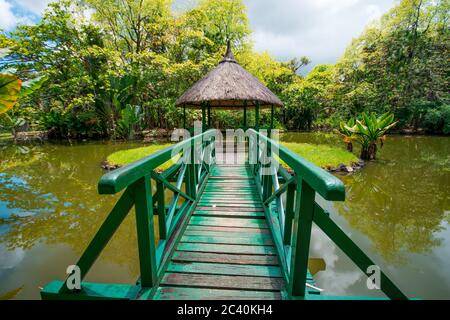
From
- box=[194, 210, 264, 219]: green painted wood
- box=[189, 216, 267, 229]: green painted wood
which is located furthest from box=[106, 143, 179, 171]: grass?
box=[189, 216, 267, 229]: green painted wood

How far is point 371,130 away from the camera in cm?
945

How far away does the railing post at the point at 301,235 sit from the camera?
142cm

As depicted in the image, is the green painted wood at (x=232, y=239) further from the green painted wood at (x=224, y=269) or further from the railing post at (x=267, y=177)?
the railing post at (x=267, y=177)

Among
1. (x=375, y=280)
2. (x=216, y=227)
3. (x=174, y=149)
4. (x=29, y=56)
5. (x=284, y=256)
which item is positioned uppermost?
(x=29, y=56)

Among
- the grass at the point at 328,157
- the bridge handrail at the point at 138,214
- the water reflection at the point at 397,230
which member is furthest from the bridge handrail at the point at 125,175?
the grass at the point at 328,157

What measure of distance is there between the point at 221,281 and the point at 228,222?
1.24 meters

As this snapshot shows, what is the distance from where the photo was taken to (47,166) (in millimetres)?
9680

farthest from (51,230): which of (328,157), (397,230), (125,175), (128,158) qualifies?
(328,157)

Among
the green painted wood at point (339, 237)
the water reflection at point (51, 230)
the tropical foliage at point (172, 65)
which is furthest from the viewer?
the tropical foliage at point (172, 65)

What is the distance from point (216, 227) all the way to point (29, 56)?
675 inches

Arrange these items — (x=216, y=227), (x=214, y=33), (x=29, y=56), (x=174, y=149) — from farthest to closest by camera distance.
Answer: (x=214, y=33) < (x=29, y=56) < (x=216, y=227) < (x=174, y=149)
